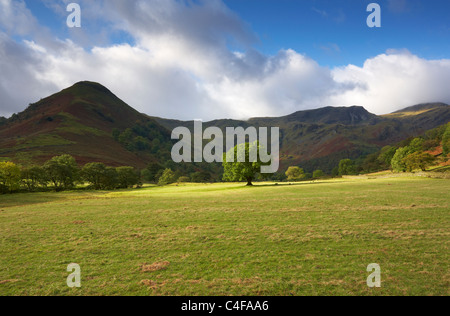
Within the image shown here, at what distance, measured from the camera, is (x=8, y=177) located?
60.0 meters

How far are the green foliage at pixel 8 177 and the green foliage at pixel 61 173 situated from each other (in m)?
9.85

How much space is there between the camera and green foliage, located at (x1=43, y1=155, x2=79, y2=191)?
71938 millimetres

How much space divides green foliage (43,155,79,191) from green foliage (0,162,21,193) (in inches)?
388

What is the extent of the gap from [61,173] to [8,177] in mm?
14128

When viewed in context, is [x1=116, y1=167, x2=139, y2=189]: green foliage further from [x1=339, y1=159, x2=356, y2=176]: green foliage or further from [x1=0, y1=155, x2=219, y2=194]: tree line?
[x1=339, y1=159, x2=356, y2=176]: green foliage

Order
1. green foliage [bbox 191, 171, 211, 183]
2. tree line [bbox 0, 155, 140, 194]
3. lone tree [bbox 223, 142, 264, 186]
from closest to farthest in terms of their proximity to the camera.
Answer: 1. tree line [bbox 0, 155, 140, 194]
2. lone tree [bbox 223, 142, 264, 186]
3. green foliage [bbox 191, 171, 211, 183]

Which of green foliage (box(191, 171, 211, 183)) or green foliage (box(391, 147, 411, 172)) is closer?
green foliage (box(391, 147, 411, 172))

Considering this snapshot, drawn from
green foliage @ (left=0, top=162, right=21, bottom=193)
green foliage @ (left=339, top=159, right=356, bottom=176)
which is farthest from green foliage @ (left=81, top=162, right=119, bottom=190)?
green foliage @ (left=339, top=159, right=356, bottom=176)

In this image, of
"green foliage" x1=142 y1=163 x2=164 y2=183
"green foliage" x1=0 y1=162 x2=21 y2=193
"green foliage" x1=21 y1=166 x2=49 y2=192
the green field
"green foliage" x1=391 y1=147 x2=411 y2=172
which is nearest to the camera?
the green field

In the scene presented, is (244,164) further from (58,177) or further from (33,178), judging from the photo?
(33,178)

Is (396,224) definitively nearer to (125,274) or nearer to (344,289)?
(344,289)

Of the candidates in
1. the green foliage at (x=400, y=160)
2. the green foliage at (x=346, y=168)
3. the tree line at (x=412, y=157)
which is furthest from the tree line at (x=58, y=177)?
the green foliage at (x=346, y=168)

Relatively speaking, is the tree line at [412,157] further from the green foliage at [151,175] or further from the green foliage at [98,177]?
the green foliage at [151,175]
